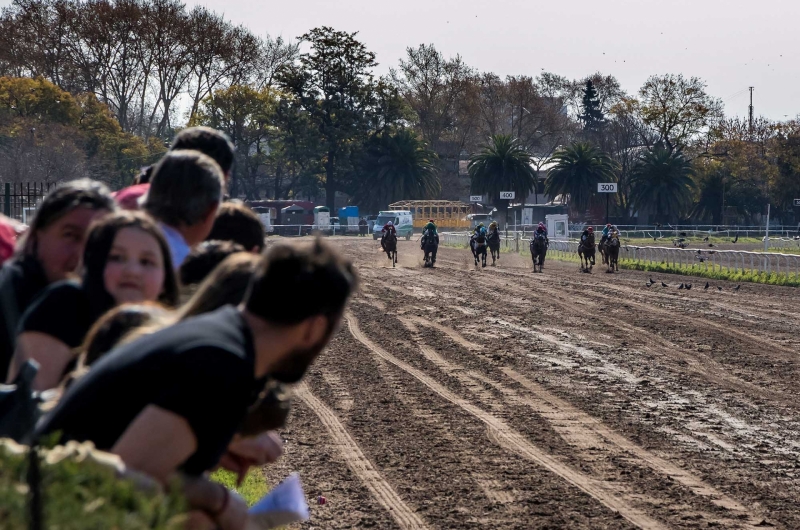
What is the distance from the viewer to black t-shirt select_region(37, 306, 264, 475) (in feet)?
8.20

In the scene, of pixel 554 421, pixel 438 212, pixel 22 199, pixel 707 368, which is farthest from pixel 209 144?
pixel 438 212

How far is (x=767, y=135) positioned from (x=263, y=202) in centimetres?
3756

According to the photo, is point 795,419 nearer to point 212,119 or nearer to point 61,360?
point 61,360

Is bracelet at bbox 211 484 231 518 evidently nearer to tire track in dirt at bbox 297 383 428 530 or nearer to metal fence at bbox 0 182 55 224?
tire track in dirt at bbox 297 383 428 530

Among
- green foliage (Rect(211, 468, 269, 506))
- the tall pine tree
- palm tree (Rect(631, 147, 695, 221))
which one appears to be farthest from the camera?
the tall pine tree

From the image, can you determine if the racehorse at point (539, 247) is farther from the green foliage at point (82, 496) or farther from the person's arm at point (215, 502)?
the green foliage at point (82, 496)

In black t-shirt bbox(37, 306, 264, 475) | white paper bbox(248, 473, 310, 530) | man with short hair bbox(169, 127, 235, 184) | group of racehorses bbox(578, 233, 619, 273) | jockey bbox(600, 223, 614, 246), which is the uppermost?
man with short hair bbox(169, 127, 235, 184)

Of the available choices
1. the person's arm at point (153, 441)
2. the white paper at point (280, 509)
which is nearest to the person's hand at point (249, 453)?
the white paper at point (280, 509)

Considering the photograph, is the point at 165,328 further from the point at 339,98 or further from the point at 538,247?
the point at 339,98

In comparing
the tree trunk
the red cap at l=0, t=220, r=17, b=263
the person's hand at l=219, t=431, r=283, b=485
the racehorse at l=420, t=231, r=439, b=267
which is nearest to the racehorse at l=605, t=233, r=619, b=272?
the racehorse at l=420, t=231, r=439, b=267

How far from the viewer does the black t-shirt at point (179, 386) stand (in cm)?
250

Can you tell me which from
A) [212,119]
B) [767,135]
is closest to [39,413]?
[212,119]

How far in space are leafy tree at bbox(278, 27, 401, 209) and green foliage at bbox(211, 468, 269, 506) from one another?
75788 millimetres

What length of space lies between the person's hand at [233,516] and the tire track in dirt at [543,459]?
14.5 ft
